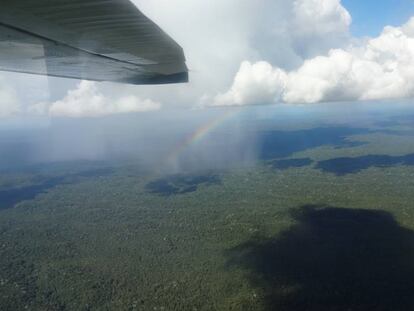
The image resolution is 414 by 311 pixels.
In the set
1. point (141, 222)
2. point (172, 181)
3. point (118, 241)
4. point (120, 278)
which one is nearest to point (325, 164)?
point (172, 181)

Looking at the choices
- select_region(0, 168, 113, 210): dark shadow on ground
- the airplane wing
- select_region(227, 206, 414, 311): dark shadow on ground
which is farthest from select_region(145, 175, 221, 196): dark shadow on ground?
the airplane wing

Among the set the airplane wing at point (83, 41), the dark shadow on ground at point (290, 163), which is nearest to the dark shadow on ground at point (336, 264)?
the airplane wing at point (83, 41)

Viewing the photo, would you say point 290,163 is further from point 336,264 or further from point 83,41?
point 83,41

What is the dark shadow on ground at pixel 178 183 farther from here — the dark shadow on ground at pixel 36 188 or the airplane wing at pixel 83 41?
the airplane wing at pixel 83 41

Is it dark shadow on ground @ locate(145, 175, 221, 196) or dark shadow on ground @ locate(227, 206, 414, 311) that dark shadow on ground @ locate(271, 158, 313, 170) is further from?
dark shadow on ground @ locate(227, 206, 414, 311)

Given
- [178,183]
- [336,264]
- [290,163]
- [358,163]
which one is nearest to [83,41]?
[336,264]

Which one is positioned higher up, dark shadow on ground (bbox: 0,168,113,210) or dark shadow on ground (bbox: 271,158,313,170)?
dark shadow on ground (bbox: 271,158,313,170)
